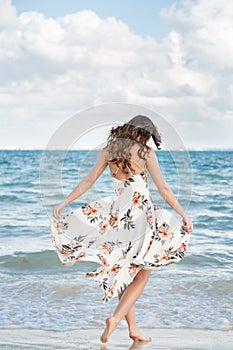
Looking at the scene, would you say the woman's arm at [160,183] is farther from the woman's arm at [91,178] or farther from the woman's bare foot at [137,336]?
the woman's bare foot at [137,336]

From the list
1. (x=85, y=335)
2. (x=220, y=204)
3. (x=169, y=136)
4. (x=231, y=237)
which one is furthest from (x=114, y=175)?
(x=220, y=204)

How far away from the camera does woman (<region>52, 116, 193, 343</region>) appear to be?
4188 millimetres

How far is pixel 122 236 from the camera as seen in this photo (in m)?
4.26

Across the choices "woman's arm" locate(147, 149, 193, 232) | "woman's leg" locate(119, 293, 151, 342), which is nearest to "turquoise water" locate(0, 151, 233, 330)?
"woman's arm" locate(147, 149, 193, 232)

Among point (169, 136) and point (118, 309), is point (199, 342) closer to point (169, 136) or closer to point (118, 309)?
point (118, 309)

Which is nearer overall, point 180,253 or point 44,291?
point 180,253

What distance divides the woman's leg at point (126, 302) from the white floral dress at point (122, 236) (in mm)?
53

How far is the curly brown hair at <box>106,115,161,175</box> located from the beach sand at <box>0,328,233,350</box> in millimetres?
1152

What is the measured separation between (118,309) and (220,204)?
11.3m

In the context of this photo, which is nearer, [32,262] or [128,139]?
[128,139]

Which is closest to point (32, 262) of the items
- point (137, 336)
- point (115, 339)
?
point (115, 339)

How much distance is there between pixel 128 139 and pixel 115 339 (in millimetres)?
1381

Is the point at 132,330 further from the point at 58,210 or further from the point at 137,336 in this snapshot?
the point at 58,210

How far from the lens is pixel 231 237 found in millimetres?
9898
